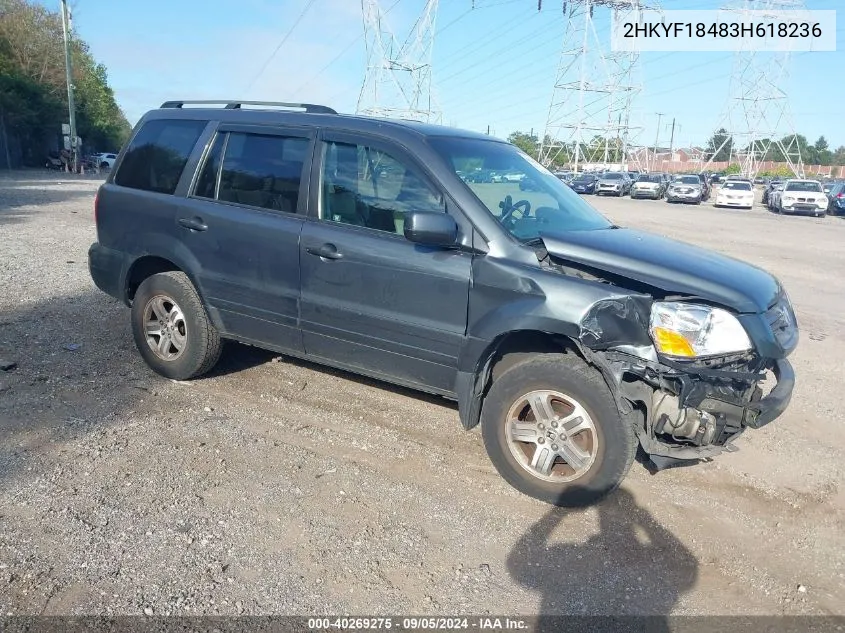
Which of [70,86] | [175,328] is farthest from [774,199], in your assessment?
[70,86]

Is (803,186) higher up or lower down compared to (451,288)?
higher up

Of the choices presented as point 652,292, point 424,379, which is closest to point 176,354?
point 424,379

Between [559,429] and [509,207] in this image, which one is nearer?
[559,429]

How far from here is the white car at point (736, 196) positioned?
114 feet

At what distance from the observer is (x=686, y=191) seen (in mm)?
37531

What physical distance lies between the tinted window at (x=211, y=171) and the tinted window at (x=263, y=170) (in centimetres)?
6

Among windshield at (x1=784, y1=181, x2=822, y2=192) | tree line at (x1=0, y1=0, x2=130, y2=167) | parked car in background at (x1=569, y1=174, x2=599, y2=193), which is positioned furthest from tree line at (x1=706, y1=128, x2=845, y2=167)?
tree line at (x1=0, y1=0, x2=130, y2=167)

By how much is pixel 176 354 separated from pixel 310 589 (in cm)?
272

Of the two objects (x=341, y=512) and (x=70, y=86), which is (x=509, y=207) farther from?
(x=70, y=86)

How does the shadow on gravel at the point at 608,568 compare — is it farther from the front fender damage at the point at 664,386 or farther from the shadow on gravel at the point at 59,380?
the shadow on gravel at the point at 59,380

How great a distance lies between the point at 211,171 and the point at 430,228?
2.04 meters

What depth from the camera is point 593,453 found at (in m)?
3.48

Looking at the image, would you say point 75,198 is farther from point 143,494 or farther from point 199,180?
point 143,494

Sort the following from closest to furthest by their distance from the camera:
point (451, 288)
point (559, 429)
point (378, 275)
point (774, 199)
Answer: point (559, 429), point (451, 288), point (378, 275), point (774, 199)
